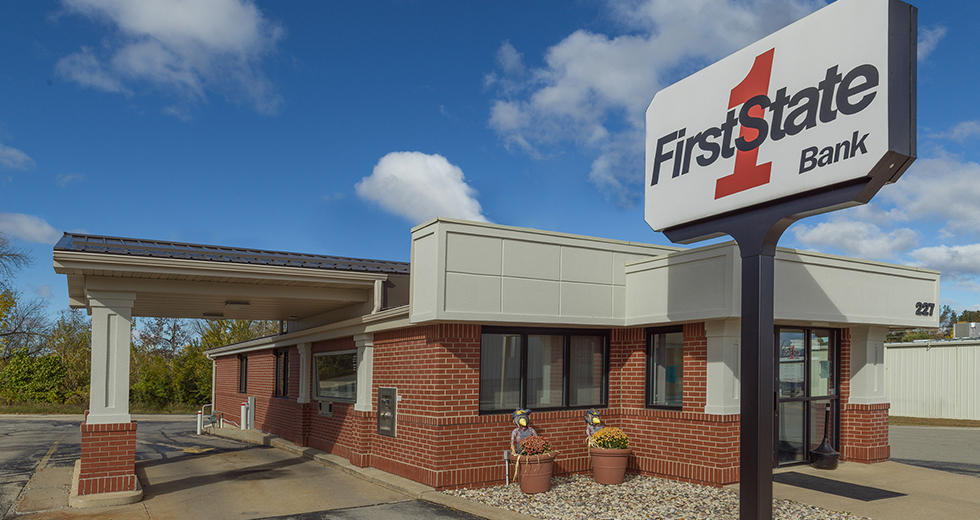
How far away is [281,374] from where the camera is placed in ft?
66.1

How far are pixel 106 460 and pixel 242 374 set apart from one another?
14.5 meters

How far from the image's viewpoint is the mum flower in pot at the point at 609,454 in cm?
1095

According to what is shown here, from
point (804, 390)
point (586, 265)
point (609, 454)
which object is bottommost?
point (609, 454)

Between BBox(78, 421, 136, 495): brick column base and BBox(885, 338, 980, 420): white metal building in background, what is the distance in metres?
31.8

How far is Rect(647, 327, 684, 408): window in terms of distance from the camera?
1145 cm

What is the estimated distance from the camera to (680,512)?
904 centimetres

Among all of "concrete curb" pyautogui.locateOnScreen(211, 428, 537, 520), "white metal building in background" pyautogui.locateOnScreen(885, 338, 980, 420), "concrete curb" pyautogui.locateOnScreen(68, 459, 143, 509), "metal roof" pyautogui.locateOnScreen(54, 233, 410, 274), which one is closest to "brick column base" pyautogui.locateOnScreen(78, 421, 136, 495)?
"concrete curb" pyautogui.locateOnScreen(68, 459, 143, 509)

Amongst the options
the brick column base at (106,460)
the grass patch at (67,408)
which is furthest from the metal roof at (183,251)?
the grass patch at (67,408)

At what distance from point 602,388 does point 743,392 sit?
471cm

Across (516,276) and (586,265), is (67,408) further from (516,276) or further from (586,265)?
(586,265)

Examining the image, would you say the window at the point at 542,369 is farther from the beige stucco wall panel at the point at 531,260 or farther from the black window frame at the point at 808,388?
the black window frame at the point at 808,388

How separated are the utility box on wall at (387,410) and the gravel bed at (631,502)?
2.08 meters

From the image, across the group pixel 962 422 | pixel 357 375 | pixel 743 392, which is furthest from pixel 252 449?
pixel 962 422

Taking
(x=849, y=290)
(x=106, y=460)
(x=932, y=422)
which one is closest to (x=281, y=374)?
(x=106, y=460)
